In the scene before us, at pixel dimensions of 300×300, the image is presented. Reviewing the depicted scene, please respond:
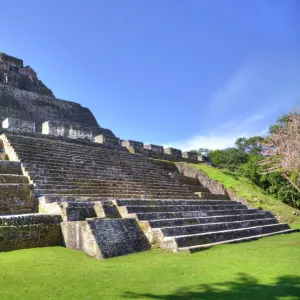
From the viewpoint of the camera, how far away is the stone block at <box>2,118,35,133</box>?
13070 millimetres

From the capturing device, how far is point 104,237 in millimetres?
6367

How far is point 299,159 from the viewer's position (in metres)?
8.35

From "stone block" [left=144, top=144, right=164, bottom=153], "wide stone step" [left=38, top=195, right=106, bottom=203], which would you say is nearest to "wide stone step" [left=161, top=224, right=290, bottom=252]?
"wide stone step" [left=38, top=195, right=106, bottom=203]

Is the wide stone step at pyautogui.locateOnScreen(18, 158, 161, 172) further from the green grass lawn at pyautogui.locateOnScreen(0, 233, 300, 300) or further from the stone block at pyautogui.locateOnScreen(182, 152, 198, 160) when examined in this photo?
the stone block at pyautogui.locateOnScreen(182, 152, 198, 160)

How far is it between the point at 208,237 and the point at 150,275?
10.8 feet

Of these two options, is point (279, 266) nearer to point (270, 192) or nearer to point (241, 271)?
point (241, 271)

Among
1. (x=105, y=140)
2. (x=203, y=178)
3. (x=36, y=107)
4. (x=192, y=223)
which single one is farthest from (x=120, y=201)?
(x=36, y=107)

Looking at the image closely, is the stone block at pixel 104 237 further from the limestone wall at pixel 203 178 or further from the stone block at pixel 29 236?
the limestone wall at pixel 203 178

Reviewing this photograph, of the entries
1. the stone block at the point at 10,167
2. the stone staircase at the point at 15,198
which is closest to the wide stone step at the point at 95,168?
the stone block at the point at 10,167

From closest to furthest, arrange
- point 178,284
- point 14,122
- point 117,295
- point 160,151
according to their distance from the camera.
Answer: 1. point 117,295
2. point 178,284
3. point 14,122
4. point 160,151

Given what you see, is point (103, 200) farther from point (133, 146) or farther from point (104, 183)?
point (133, 146)

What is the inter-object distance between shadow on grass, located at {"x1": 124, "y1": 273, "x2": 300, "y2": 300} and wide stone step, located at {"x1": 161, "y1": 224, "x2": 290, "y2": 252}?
2.32 metres

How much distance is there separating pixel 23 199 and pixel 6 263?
290 cm

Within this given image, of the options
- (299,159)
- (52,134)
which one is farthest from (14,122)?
(299,159)
